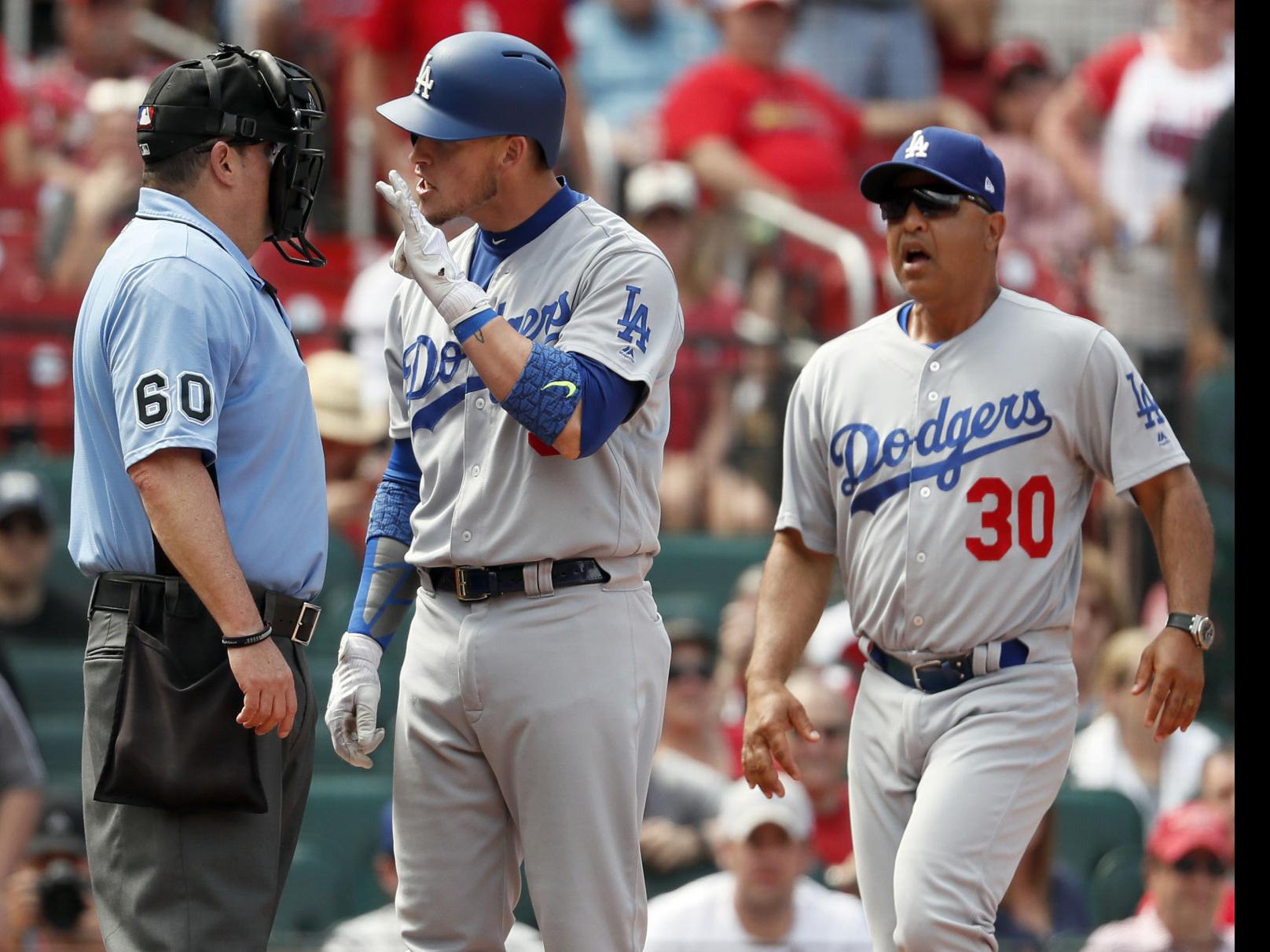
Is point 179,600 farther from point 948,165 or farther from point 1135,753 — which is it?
point 1135,753

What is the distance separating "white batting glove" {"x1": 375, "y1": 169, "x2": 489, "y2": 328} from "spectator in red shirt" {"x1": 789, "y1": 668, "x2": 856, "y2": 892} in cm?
342

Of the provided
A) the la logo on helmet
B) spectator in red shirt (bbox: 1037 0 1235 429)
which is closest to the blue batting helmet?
the la logo on helmet

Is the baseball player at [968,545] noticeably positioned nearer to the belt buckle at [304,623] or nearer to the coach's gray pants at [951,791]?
the coach's gray pants at [951,791]

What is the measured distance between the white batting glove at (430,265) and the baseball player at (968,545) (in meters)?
1.01

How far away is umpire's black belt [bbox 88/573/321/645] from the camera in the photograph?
3.39 meters

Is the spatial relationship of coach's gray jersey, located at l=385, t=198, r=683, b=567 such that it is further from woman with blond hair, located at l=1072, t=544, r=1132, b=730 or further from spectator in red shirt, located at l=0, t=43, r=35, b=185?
spectator in red shirt, located at l=0, t=43, r=35, b=185

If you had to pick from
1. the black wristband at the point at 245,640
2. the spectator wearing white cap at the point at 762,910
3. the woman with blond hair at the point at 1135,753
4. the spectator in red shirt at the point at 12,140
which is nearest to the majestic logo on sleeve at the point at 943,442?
the black wristband at the point at 245,640

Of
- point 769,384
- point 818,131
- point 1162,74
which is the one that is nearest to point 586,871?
point 769,384

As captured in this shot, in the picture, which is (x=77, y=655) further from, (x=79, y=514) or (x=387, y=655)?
(x=79, y=514)

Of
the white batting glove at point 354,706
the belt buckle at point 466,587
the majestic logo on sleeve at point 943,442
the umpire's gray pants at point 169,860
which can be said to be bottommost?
the umpire's gray pants at point 169,860

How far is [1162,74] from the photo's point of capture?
10.1 meters

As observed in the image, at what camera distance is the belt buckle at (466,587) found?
365 cm

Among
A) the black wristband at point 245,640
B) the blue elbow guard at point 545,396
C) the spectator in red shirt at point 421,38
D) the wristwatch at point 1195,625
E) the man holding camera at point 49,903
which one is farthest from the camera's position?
the spectator in red shirt at point 421,38

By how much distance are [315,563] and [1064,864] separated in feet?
13.8
